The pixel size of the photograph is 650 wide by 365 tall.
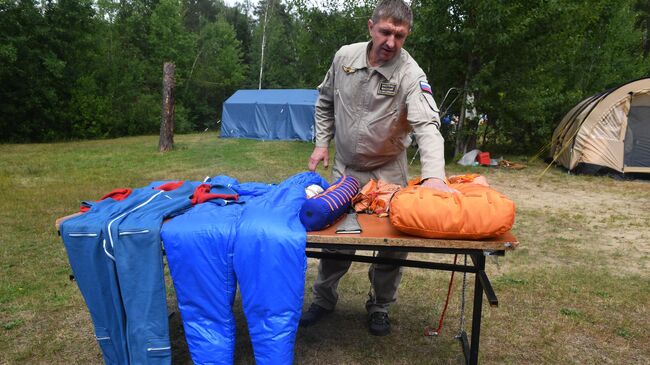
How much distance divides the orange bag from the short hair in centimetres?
105

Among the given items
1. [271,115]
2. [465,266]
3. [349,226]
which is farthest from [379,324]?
[271,115]

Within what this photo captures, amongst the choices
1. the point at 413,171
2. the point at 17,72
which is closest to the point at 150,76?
the point at 17,72

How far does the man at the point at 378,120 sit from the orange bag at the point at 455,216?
0.85ft

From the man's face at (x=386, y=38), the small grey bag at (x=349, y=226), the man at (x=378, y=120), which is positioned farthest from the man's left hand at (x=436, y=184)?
the man's face at (x=386, y=38)

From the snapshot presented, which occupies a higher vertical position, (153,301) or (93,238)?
(93,238)

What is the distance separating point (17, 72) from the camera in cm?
1869

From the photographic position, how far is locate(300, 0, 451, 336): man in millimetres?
2590

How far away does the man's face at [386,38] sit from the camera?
2592 mm

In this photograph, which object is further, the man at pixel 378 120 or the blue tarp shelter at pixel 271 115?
the blue tarp shelter at pixel 271 115

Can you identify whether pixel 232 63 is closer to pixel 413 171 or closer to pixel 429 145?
pixel 413 171

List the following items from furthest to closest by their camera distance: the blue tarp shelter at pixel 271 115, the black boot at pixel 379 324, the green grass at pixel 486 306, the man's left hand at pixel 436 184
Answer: the blue tarp shelter at pixel 271 115 < the black boot at pixel 379 324 < the green grass at pixel 486 306 < the man's left hand at pixel 436 184

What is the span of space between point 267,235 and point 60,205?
5772 millimetres

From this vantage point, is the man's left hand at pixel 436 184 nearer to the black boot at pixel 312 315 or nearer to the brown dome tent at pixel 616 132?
the black boot at pixel 312 315

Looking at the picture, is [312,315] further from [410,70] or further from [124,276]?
[410,70]
